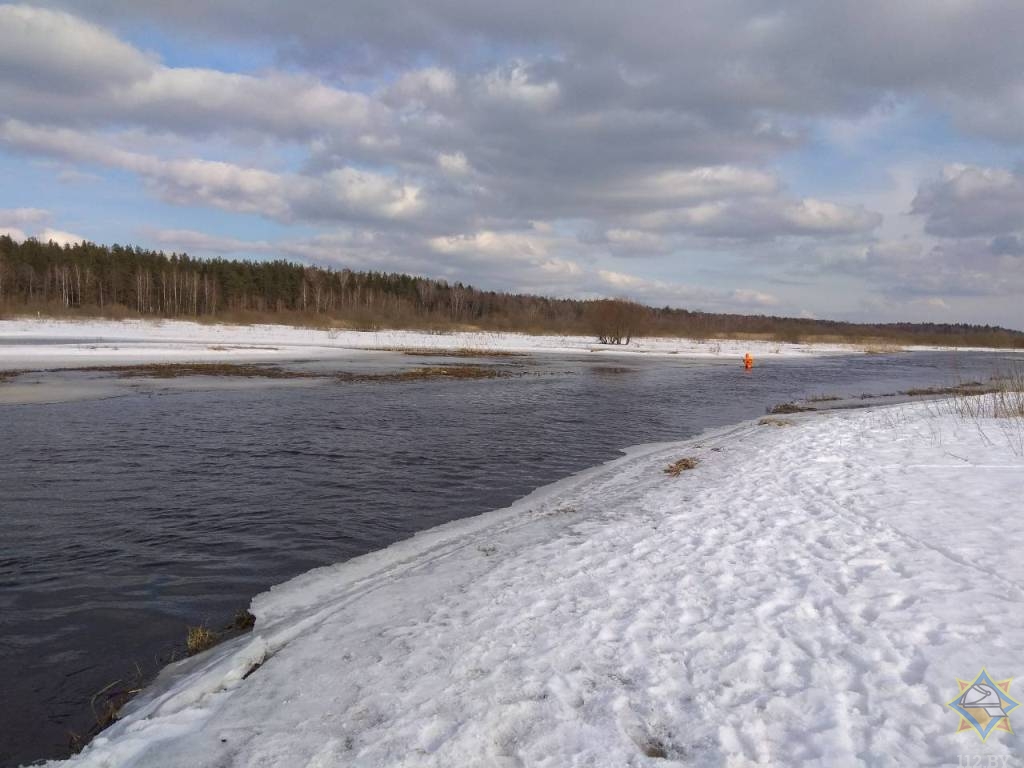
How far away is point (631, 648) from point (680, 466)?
706 cm

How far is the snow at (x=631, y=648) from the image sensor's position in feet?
11.5

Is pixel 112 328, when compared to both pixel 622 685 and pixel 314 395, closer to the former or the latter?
pixel 314 395

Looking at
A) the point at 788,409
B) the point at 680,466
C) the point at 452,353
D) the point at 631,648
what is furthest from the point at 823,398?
the point at 452,353

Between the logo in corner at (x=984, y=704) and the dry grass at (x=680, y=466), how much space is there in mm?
6811

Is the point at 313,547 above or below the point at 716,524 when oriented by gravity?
below

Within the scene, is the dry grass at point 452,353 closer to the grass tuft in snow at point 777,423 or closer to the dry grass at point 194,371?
the dry grass at point 194,371

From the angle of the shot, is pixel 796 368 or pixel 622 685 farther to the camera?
pixel 796 368

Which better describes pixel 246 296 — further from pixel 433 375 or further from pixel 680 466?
pixel 680 466

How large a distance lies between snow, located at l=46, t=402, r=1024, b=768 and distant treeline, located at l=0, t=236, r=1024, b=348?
6434cm

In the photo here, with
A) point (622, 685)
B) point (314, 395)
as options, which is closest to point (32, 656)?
point (622, 685)

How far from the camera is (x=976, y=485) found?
8297mm

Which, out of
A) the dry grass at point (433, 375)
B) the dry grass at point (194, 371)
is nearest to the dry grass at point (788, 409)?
the dry grass at point (433, 375)

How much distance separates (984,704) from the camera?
3.57 meters

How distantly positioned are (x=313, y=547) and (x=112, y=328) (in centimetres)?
6308
